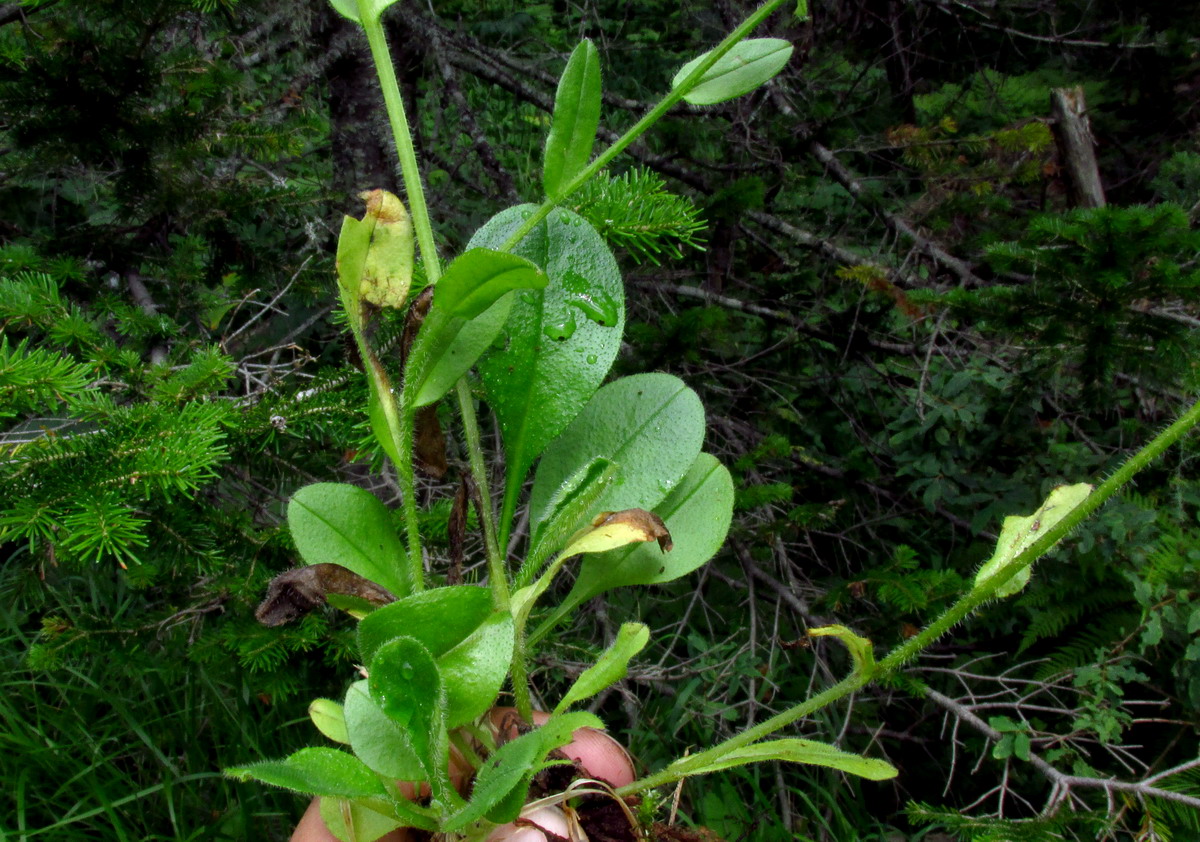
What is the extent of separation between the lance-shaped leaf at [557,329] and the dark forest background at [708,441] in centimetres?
17

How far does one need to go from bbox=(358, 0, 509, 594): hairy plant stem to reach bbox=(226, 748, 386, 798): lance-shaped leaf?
163 millimetres

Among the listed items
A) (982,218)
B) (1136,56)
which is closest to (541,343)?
(982,218)

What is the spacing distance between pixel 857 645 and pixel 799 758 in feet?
0.37

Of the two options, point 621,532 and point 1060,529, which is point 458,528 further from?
point 1060,529

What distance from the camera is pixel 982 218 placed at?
270 cm

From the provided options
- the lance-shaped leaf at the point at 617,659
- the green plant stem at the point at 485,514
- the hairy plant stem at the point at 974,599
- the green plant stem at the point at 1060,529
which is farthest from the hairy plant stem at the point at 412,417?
the green plant stem at the point at 1060,529

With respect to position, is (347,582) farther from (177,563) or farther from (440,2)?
(440,2)

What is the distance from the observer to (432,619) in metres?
0.62

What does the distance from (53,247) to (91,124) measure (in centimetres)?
27

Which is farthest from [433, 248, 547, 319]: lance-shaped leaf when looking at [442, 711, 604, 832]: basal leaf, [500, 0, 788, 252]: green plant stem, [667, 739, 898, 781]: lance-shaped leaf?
[667, 739, 898, 781]: lance-shaped leaf

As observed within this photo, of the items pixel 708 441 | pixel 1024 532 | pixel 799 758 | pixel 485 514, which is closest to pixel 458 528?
pixel 485 514

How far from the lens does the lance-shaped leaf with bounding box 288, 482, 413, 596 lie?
719mm

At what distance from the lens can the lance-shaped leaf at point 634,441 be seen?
76 cm

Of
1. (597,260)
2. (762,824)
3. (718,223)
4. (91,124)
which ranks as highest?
(91,124)
